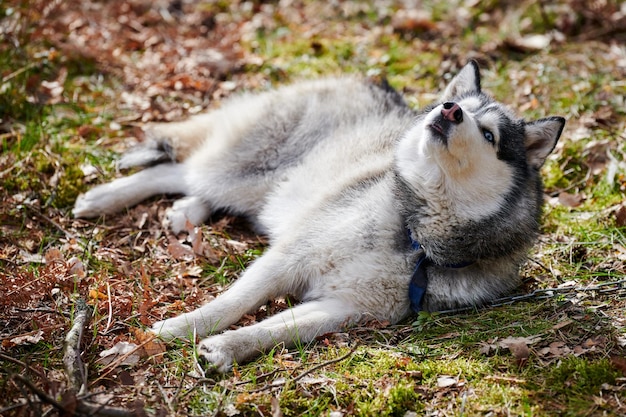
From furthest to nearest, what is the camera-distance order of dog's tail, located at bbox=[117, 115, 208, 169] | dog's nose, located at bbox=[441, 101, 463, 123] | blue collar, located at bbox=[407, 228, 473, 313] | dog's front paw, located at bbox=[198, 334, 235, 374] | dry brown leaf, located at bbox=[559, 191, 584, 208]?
dog's tail, located at bbox=[117, 115, 208, 169]
dry brown leaf, located at bbox=[559, 191, 584, 208]
blue collar, located at bbox=[407, 228, 473, 313]
dog's nose, located at bbox=[441, 101, 463, 123]
dog's front paw, located at bbox=[198, 334, 235, 374]

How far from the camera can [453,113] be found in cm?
361

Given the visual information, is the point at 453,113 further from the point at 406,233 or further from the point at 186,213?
the point at 186,213

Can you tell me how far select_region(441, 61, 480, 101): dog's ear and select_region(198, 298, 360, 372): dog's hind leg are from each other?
1672 millimetres

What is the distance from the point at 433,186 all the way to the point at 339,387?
4.47 ft

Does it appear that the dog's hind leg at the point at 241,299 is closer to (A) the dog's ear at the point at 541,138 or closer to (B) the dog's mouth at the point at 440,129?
(B) the dog's mouth at the point at 440,129

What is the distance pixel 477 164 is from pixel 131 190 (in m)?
2.88

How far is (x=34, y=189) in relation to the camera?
17.0 ft

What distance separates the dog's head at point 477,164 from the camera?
370 cm

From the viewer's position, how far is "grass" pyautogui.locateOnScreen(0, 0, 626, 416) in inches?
126

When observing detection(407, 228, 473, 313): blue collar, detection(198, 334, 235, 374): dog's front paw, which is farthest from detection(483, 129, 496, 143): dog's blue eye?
detection(198, 334, 235, 374): dog's front paw

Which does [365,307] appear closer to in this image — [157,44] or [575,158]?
[575,158]

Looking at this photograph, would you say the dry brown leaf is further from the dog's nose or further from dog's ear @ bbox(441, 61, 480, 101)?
the dog's nose

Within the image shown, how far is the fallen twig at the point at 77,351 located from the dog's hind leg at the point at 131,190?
5.07 feet

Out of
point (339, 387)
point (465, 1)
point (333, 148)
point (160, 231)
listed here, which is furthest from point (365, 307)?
point (465, 1)
